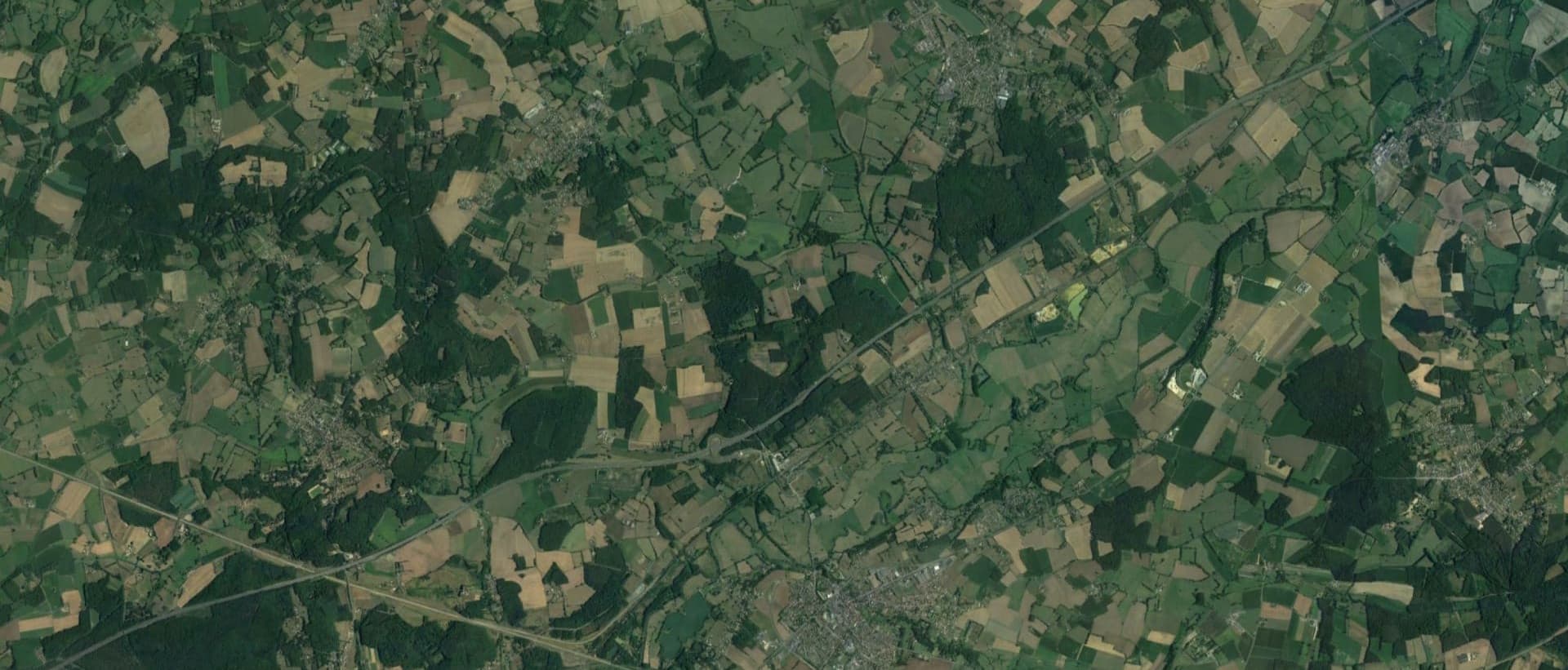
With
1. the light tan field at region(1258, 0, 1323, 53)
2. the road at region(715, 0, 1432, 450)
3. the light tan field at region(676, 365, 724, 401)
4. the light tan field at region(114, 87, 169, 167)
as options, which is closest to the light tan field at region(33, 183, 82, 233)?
the light tan field at region(114, 87, 169, 167)

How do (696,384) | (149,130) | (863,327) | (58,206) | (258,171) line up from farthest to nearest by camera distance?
(58,206), (149,130), (258,171), (696,384), (863,327)

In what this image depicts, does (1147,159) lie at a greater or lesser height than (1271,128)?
lesser

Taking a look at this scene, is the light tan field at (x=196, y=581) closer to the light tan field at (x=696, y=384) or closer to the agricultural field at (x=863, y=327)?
the agricultural field at (x=863, y=327)

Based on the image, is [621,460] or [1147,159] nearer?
[1147,159]

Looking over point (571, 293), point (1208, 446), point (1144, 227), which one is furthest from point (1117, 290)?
point (571, 293)

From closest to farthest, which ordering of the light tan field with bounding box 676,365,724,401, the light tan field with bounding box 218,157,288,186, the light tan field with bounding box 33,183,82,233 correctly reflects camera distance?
1. the light tan field with bounding box 676,365,724,401
2. the light tan field with bounding box 218,157,288,186
3. the light tan field with bounding box 33,183,82,233

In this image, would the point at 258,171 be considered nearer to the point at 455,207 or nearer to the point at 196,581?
the point at 455,207

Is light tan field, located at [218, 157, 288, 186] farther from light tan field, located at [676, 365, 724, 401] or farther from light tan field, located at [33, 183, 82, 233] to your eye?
light tan field, located at [676, 365, 724, 401]

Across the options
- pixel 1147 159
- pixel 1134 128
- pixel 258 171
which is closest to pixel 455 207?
pixel 258 171
